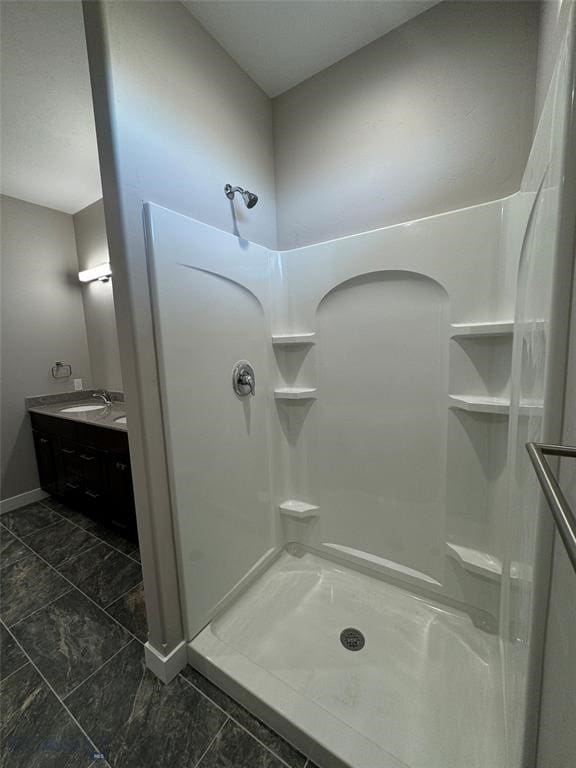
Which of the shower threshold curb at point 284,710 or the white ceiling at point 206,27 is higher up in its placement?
the white ceiling at point 206,27

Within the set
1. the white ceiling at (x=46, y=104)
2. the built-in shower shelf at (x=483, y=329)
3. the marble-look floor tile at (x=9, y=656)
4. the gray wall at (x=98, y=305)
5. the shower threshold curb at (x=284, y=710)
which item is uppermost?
the white ceiling at (x=46, y=104)

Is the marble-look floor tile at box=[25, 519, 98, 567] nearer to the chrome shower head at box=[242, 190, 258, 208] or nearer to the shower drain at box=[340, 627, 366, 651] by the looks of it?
the shower drain at box=[340, 627, 366, 651]

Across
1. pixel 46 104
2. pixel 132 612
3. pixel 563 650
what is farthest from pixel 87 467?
pixel 563 650

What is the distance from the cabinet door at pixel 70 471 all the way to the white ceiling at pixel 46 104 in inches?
79.8

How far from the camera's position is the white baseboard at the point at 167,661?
3.88 ft

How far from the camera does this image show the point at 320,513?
68.1 inches

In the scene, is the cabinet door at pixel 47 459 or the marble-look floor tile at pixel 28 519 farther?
the cabinet door at pixel 47 459

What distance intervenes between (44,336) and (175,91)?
247 cm

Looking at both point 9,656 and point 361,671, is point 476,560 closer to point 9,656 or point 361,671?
point 361,671

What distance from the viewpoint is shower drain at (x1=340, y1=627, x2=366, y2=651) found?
1.28 meters

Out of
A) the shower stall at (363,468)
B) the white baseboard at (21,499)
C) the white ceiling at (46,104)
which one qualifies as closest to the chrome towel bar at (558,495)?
the shower stall at (363,468)

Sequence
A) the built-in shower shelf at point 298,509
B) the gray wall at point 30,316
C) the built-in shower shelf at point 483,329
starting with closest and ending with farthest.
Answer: the built-in shower shelf at point 483,329
the built-in shower shelf at point 298,509
the gray wall at point 30,316

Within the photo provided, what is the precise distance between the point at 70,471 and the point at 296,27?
310 centimetres

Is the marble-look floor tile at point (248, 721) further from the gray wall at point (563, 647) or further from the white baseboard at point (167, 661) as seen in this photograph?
the gray wall at point (563, 647)
